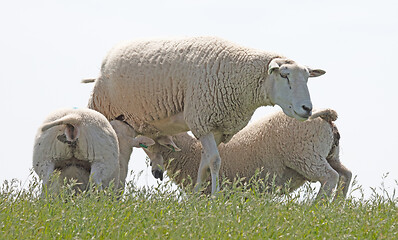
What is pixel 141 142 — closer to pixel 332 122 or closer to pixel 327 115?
pixel 327 115

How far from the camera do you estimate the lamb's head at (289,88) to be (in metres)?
9.28

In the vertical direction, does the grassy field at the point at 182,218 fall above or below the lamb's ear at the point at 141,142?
above

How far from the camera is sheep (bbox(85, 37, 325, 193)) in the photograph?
950 cm

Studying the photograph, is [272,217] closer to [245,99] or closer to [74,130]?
[74,130]

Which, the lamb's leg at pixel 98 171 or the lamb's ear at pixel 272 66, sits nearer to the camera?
the lamb's leg at pixel 98 171

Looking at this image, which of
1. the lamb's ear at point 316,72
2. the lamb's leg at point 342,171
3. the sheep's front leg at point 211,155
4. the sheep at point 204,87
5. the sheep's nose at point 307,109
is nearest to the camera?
the sheep's nose at point 307,109

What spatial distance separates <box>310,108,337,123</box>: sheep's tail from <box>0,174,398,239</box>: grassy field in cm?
377

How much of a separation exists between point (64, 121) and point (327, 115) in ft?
15.4

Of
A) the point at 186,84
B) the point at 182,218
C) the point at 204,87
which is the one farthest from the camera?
the point at 186,84

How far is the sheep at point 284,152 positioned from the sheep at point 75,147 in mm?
2743

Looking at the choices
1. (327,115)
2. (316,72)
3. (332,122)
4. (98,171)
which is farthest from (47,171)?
(332,122)

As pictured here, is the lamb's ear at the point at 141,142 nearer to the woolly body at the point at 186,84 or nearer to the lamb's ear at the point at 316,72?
the woolly body at the point at 186,84

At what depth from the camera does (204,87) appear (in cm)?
962

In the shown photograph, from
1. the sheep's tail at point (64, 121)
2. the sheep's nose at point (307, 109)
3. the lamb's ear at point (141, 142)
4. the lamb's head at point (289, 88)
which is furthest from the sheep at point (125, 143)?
the sheep's nose at point (307, 109)
